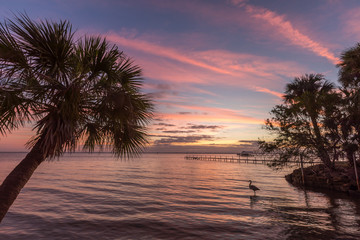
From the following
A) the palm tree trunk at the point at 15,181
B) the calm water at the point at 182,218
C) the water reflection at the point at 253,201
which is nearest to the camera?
the palm tree trunk at the point at 15,181

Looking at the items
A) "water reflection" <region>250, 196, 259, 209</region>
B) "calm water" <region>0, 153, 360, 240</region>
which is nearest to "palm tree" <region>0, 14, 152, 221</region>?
"calm water" <region>0, 153, 360, 240</region>

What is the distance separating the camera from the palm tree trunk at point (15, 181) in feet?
13.6

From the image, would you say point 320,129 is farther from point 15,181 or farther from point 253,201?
point 15,181

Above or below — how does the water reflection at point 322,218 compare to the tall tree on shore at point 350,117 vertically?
below

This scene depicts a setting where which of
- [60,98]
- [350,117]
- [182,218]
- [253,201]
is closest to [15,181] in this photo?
[60,98]

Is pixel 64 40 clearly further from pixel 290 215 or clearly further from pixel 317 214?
pixel 317 214

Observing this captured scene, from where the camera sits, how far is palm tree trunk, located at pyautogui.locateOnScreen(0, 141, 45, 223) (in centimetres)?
414

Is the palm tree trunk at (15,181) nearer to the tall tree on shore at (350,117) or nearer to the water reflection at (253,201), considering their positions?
the water reflection at (253,201)

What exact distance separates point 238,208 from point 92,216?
917 cm

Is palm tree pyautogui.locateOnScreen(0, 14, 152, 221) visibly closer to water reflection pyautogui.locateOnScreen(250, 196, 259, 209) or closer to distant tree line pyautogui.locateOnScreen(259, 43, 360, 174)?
water reflection pyautogui.locateOnScreen(250, 196, 259, 209)

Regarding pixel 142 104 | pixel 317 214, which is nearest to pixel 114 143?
pixel 142 104

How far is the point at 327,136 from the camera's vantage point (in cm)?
2169

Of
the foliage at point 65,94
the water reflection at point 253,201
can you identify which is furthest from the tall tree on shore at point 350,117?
the foliage at point 65,94

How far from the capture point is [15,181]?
432cm
